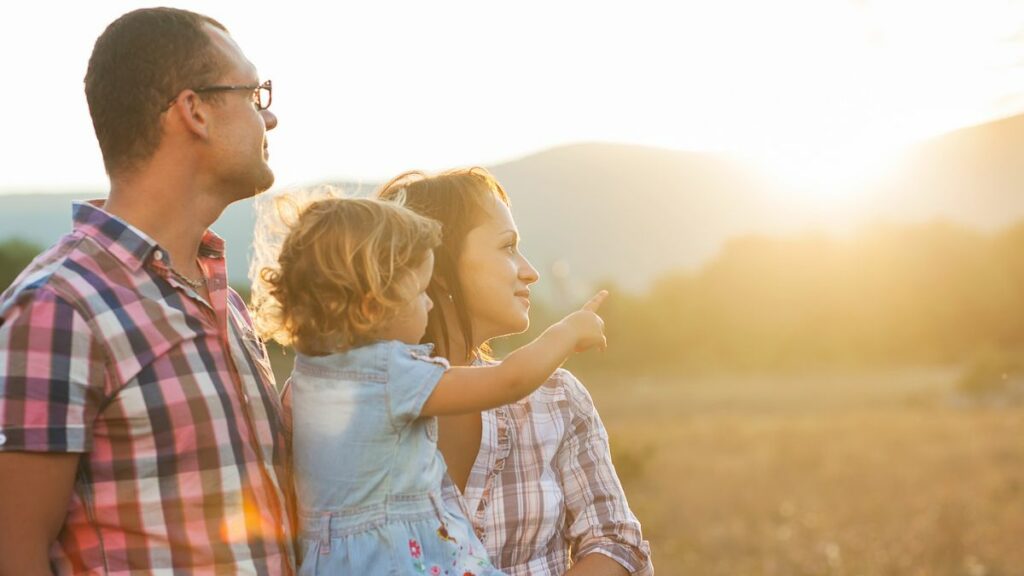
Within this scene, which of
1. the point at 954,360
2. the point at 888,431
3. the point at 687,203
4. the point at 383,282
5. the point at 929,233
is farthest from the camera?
the point at 687,203

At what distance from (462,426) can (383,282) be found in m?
0.56

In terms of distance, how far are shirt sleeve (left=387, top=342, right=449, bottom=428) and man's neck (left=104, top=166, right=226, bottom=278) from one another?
596 mm

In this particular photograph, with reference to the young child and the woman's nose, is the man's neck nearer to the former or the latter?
the young child

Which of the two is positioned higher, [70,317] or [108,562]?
[70,317]

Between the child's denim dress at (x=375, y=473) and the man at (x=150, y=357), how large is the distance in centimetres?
13

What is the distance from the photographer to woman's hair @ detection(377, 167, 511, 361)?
123 inches

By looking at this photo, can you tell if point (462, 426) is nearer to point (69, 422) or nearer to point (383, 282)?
point (383, 282)

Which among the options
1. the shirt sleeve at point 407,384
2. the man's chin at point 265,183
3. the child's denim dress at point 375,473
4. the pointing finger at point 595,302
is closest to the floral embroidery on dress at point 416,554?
the child's denim dress at point 375,473

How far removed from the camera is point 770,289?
202 feet

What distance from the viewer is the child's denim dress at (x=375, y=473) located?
2.63m

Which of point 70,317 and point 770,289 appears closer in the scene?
point 70,317

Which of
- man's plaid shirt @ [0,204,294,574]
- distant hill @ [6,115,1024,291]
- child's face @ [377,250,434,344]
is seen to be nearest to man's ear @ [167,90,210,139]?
man's plaid shirt @ [0,204,294,574]

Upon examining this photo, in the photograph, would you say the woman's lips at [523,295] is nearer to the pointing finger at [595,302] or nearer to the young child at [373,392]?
the pointing finger at [595,302]

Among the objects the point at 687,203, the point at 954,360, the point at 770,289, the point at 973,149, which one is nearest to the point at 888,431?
the point at 954,360
